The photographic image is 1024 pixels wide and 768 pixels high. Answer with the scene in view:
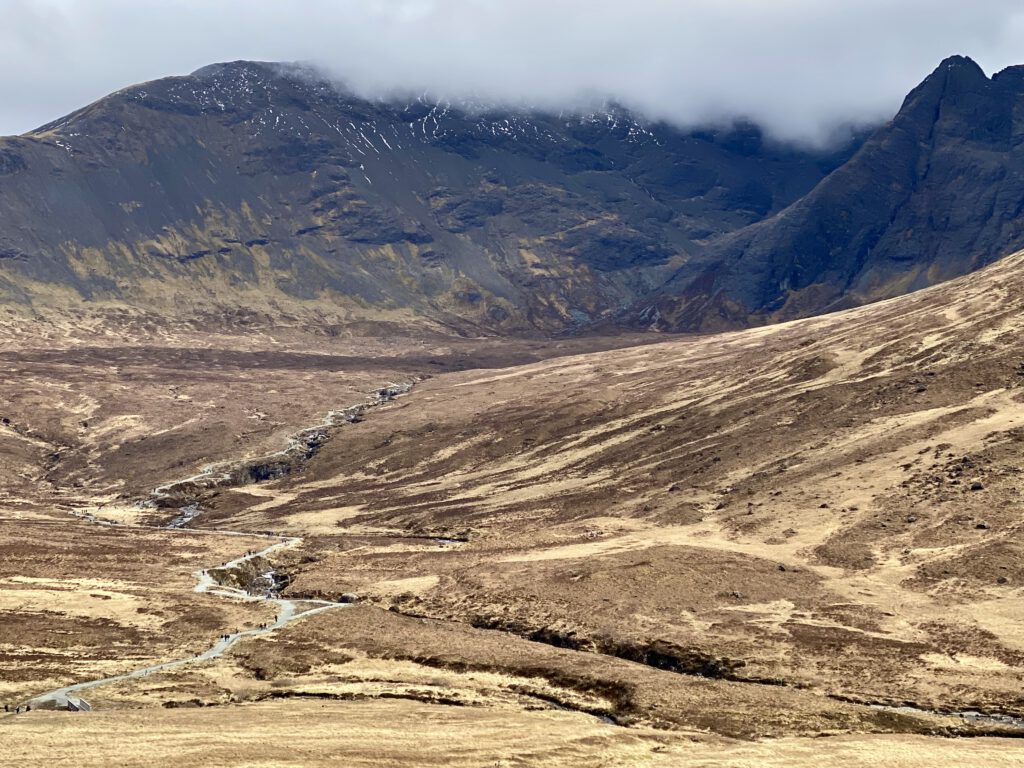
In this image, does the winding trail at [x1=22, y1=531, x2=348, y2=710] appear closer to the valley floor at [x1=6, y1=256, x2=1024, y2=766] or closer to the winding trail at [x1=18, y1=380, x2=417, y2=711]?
the winding trail at [x1=18, y1=380, x2=417, y2=711]

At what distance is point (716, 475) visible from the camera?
153 metres

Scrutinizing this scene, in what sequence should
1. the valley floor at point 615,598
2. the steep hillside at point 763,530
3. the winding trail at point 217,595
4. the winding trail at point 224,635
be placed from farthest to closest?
the steep hillside at point 763,530, the winding trail at point 217,595, the winding trail at point 224,635, the valley floor at point 615,598

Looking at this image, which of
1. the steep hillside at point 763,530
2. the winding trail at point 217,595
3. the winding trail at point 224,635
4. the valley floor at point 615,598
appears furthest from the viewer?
the steep hillside at point 763,530

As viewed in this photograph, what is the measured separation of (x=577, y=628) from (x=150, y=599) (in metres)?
41.4

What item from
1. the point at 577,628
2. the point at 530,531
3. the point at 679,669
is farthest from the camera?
the point at 530,531

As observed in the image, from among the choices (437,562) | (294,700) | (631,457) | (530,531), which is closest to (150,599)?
→ (437,562)

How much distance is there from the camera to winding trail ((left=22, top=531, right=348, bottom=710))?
70.8 metres

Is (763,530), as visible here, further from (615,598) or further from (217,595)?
(217,595)

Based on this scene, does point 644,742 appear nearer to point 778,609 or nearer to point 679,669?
point 679,669

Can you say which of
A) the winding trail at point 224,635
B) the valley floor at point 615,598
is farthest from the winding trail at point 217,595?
the valley floor at point 615,598

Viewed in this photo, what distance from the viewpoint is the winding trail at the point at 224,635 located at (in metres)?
70.8

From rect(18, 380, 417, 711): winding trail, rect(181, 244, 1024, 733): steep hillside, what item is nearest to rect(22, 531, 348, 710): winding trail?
rect(18, 380, 417, 711): winding trail

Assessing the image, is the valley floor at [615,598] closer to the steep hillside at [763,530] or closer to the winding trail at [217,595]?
the steep hillside at [763,530]

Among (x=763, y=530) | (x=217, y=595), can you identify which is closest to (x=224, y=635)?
(x=217, y=595)
